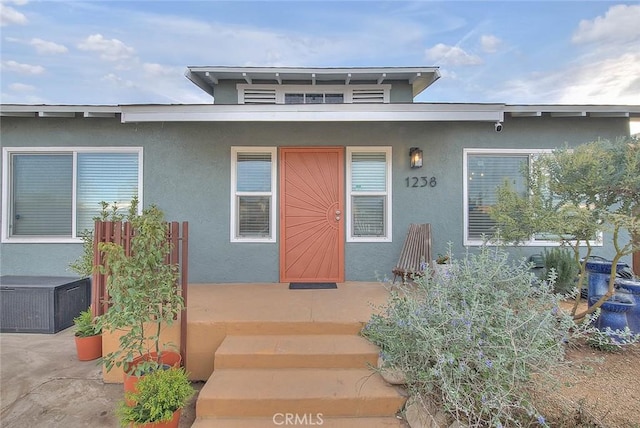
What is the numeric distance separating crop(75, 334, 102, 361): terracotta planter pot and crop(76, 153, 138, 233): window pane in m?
2.29

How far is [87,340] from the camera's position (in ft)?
9.91

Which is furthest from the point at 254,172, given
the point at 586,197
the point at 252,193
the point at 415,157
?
the point at 586,197

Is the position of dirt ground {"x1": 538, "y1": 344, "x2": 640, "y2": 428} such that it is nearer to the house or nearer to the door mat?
the house

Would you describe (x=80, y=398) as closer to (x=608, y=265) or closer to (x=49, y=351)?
(x=49, y=351)

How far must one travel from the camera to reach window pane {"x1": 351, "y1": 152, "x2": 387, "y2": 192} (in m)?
4.61

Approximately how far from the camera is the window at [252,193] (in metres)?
4.57

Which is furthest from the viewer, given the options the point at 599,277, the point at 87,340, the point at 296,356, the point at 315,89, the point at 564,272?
the point at 315,89

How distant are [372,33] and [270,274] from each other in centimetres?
659

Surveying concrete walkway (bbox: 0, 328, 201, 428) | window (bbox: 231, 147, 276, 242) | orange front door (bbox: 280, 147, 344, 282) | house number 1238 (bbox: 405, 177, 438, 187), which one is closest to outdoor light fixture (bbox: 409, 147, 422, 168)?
house number 1238 (bbox: 405, 177, 438, 187)

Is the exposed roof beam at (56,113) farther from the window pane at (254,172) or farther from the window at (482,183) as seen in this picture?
the window at (482,183)

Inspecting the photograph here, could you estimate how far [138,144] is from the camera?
4.61 meters

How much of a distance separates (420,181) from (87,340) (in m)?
4.63

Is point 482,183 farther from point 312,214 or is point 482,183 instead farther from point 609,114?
point 312,214

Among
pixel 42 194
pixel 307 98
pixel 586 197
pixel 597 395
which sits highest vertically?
pixel 307 98
